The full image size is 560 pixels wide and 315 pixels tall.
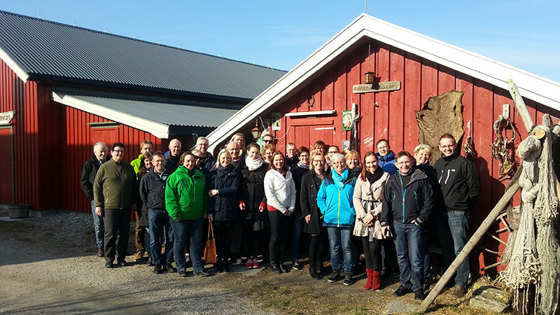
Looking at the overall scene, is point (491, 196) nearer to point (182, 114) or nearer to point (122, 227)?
point (122, 227)

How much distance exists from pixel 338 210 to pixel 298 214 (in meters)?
0.87

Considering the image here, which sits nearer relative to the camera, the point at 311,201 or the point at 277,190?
the point at 311,201

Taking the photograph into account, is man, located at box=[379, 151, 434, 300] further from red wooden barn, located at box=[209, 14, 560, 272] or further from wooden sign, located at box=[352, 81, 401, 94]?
wooden sign, located at box=[352, 81, 401, 94]

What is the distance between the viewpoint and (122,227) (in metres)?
7.14

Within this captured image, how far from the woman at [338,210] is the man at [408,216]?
494 mm

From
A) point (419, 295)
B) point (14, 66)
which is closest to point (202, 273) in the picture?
point (419, 295)

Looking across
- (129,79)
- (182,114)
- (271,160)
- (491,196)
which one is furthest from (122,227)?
(129,79)

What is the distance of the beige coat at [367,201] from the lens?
5.82 metres

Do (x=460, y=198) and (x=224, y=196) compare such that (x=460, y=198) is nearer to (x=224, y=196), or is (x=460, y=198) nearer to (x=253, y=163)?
(x=253, y=163)

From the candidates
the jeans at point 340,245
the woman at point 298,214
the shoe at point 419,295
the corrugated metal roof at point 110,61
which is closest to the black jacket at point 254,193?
the woman at point 298,214

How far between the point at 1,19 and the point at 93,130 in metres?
6.09

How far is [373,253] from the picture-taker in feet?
18.9

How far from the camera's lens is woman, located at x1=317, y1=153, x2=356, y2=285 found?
19.7ft

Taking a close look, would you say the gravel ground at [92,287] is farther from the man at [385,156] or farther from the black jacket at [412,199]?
the man at [385,156]
